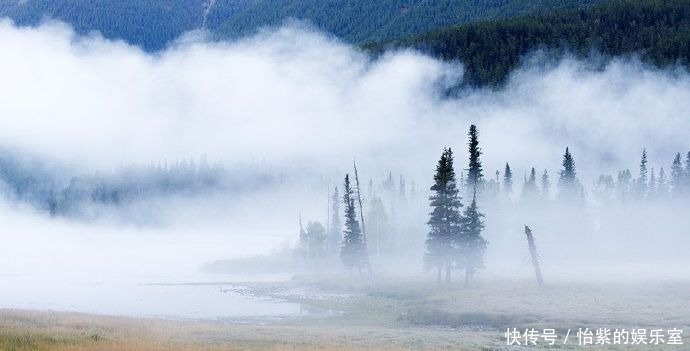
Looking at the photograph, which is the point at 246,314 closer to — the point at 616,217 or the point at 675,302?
→ the point at 675,302

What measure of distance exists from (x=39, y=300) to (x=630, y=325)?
209ft

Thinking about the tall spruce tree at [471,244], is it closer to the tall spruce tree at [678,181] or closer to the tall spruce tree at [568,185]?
the tall spruce tree at [568,185]

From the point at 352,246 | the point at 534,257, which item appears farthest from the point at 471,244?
the point at 352,246

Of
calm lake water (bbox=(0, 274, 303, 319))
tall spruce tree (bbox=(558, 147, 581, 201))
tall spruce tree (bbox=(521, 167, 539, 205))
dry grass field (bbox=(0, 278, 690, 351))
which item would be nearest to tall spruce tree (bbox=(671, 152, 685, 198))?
tall spruce tree (bbox=(558, 147, 581, 201))

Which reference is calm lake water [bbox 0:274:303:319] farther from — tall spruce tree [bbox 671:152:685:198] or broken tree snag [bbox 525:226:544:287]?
tall spruce tree [bbox 671:152:685:198]

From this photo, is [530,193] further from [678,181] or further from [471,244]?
[471,244]

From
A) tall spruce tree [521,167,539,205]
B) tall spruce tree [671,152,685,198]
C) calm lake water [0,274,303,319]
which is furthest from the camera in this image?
tall spruce tree [671,152,685,198]

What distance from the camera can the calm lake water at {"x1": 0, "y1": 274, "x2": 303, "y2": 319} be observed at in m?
76.1

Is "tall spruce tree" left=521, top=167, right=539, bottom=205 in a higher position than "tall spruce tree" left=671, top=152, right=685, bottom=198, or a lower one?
lower

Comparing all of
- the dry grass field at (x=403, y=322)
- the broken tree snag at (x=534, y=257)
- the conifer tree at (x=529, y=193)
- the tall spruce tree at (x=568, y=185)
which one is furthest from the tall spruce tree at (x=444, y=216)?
the conifer tree at (x=529, y=193)

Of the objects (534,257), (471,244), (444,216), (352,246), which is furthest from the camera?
(352,246)

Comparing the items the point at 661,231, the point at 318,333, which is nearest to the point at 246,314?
the point at 318,333

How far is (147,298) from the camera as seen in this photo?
93.6m

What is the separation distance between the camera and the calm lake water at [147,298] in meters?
76.1
